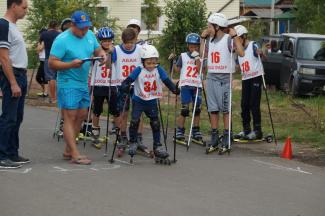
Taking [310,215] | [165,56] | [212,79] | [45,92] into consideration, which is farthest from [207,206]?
[165,56]

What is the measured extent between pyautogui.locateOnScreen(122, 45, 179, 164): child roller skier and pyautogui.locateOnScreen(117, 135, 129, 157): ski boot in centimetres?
39

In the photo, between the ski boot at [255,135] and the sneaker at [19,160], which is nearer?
the sneaker at [19,160]

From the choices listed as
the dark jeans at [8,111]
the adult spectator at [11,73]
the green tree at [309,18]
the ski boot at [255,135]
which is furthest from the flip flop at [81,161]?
the green tree at [309,18]

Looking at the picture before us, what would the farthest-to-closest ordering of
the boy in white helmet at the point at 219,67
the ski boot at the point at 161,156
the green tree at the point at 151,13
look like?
the green tree at the point at 151,13 → the boy in white helmet at the point at 219,67 → the ski boot at the point at 161,156

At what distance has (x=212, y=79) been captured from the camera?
1112 cm

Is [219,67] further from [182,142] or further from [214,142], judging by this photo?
[182,142]

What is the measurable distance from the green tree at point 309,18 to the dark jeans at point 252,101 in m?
12.4

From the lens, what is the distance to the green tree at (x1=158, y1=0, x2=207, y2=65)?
96.4 ft

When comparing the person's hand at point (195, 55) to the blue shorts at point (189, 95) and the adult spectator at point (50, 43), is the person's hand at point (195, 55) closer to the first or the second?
the blue shorts at point (189, 95)

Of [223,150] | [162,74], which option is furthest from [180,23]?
[162,74]

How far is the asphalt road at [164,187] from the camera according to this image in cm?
708

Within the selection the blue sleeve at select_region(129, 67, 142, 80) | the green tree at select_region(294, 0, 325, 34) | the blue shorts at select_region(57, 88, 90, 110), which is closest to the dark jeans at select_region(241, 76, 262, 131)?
the blue sleeve at select_region(129, 67, 142, 80)

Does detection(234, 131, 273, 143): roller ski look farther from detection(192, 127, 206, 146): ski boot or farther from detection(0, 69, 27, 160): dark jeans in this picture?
detection(0, 69, 27, 160): dark jeans

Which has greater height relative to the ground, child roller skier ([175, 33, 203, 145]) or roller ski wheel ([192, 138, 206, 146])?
child roller skier ([175, 33, 203, 145])
